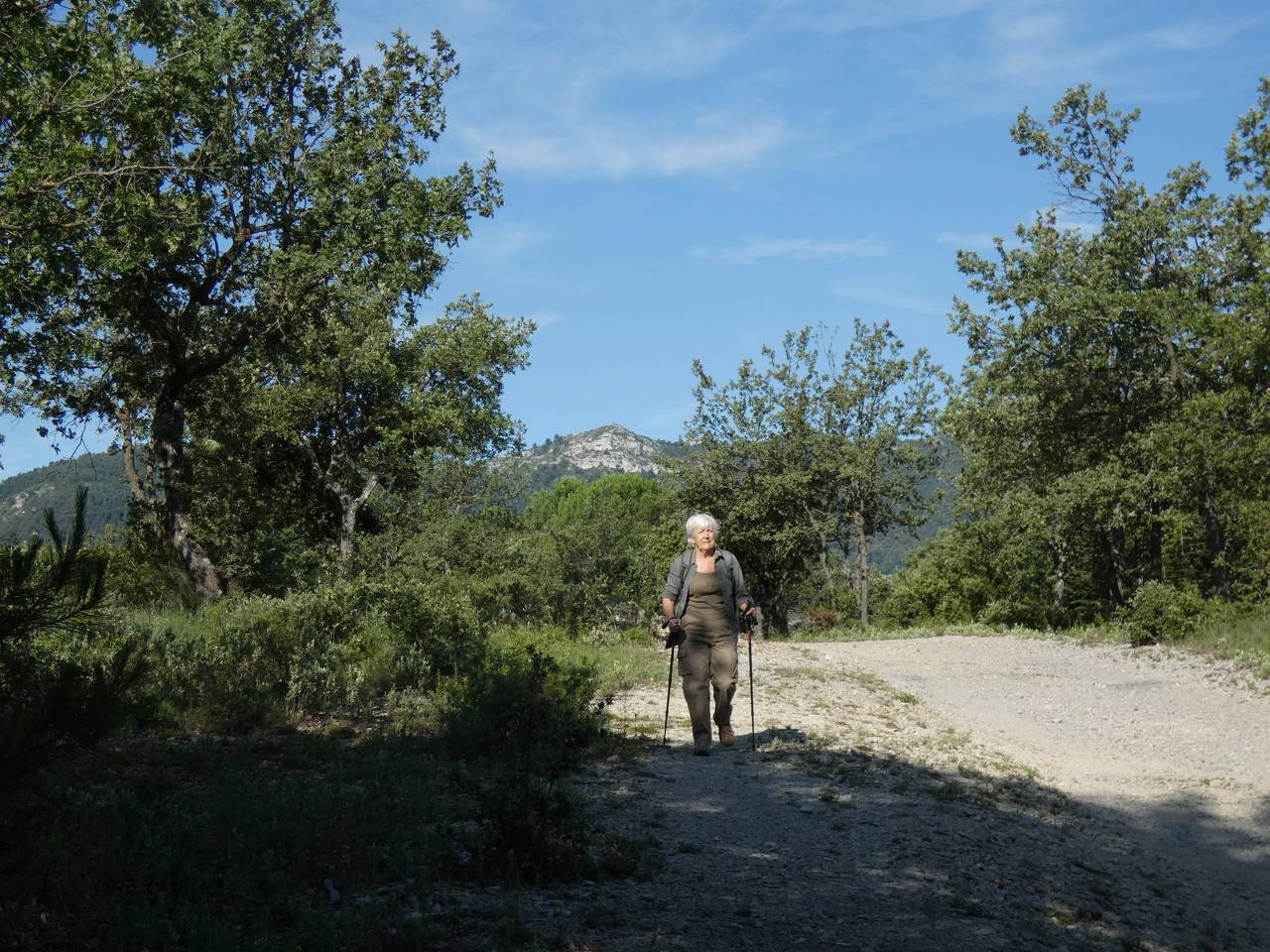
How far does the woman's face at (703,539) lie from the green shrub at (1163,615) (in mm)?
13964

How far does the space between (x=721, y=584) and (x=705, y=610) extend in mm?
267

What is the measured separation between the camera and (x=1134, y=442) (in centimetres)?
2677

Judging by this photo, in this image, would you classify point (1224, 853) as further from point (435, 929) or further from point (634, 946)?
point (435, 929)

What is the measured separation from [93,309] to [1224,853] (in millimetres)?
18179

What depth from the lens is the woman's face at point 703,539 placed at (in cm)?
944

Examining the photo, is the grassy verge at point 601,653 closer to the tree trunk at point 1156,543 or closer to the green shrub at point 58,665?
the green shrub at point 58,665

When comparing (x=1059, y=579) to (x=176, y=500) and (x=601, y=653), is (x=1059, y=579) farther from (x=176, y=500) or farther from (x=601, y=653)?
(x=176, y=500)

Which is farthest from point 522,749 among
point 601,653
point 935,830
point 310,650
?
point 601,653

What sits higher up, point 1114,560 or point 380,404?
point 380,404

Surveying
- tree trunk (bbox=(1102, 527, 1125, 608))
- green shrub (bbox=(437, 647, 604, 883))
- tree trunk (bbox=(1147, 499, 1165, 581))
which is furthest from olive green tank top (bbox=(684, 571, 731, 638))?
tree trunk (bbox=(1102, 527, 1125, 608))

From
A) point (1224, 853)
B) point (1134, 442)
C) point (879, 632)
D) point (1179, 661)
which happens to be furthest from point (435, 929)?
point (1134, 442)

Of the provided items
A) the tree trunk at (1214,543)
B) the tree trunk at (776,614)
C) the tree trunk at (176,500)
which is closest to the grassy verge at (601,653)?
the tree trunk at (176,500)

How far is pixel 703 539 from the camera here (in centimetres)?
946

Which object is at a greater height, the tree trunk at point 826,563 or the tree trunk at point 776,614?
the tree trunk at point 826,563
